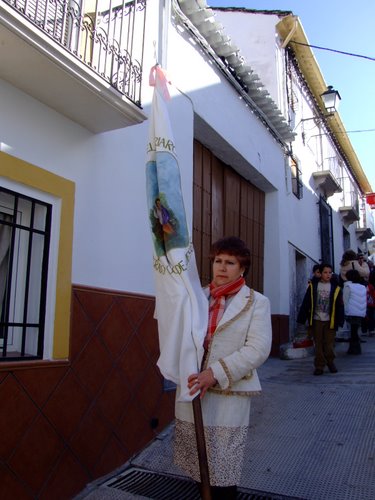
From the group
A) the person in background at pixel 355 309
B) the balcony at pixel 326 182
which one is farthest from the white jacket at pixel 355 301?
the balcony at pixel 326 182

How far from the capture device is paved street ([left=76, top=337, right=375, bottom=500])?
3.13 metres

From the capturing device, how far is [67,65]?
2893mm

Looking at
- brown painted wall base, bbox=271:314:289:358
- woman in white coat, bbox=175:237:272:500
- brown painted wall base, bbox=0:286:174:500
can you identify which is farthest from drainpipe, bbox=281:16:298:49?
woman in white coat, bbox=175:237:272:500

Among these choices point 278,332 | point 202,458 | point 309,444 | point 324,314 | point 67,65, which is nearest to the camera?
point 202,458

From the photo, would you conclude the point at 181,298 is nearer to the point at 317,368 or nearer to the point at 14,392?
the point at 14,392

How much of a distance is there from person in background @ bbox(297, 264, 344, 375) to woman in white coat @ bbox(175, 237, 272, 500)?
12.8 feet

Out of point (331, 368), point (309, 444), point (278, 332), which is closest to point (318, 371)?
point (331, 368)

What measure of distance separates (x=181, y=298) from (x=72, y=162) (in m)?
1.75

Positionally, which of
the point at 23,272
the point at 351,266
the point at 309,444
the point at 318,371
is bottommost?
the point at 309,444

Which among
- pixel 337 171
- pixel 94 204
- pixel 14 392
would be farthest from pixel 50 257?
pixel 337 171

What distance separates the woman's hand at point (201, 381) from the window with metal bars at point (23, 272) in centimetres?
140

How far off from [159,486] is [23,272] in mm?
1742

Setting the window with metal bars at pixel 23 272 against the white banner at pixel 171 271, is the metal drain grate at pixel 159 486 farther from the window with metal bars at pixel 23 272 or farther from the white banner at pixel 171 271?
the white banner at pixel 171 271

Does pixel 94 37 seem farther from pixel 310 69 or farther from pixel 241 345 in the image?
pixel 310 69
